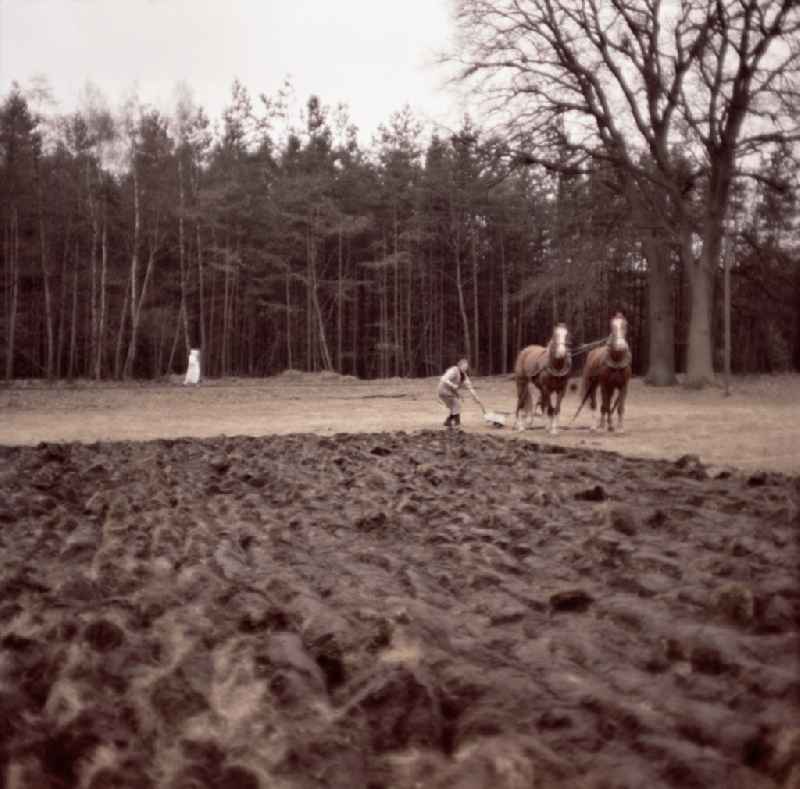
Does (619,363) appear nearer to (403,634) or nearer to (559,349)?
(559,349)

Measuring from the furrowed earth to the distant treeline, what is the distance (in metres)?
25.6

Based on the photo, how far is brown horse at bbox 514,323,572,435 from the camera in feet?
43.5

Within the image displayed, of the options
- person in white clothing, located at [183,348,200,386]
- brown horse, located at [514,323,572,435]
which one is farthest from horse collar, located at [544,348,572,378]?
person in white clothing, located at [183,348,200,386]

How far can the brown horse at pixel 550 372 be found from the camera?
1327 centimetres

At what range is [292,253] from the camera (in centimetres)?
4606

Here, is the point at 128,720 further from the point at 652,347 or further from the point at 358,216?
the point at 358,216

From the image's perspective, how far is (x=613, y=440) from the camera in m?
11.9

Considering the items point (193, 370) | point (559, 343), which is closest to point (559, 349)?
point (559, 343)

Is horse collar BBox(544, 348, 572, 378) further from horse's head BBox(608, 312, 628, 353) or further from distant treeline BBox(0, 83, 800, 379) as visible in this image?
distant treeline BBox(0, 83, 800, 379)

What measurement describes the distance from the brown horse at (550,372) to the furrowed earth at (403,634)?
6670mm

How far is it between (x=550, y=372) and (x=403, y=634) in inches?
426

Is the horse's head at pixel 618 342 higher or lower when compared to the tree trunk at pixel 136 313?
lower

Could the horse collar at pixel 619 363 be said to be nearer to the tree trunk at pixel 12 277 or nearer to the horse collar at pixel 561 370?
the horse collar at pixel 561 370

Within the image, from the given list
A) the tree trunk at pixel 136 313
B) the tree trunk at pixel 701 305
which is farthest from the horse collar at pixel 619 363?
the tree trunk at pixel 136 313
